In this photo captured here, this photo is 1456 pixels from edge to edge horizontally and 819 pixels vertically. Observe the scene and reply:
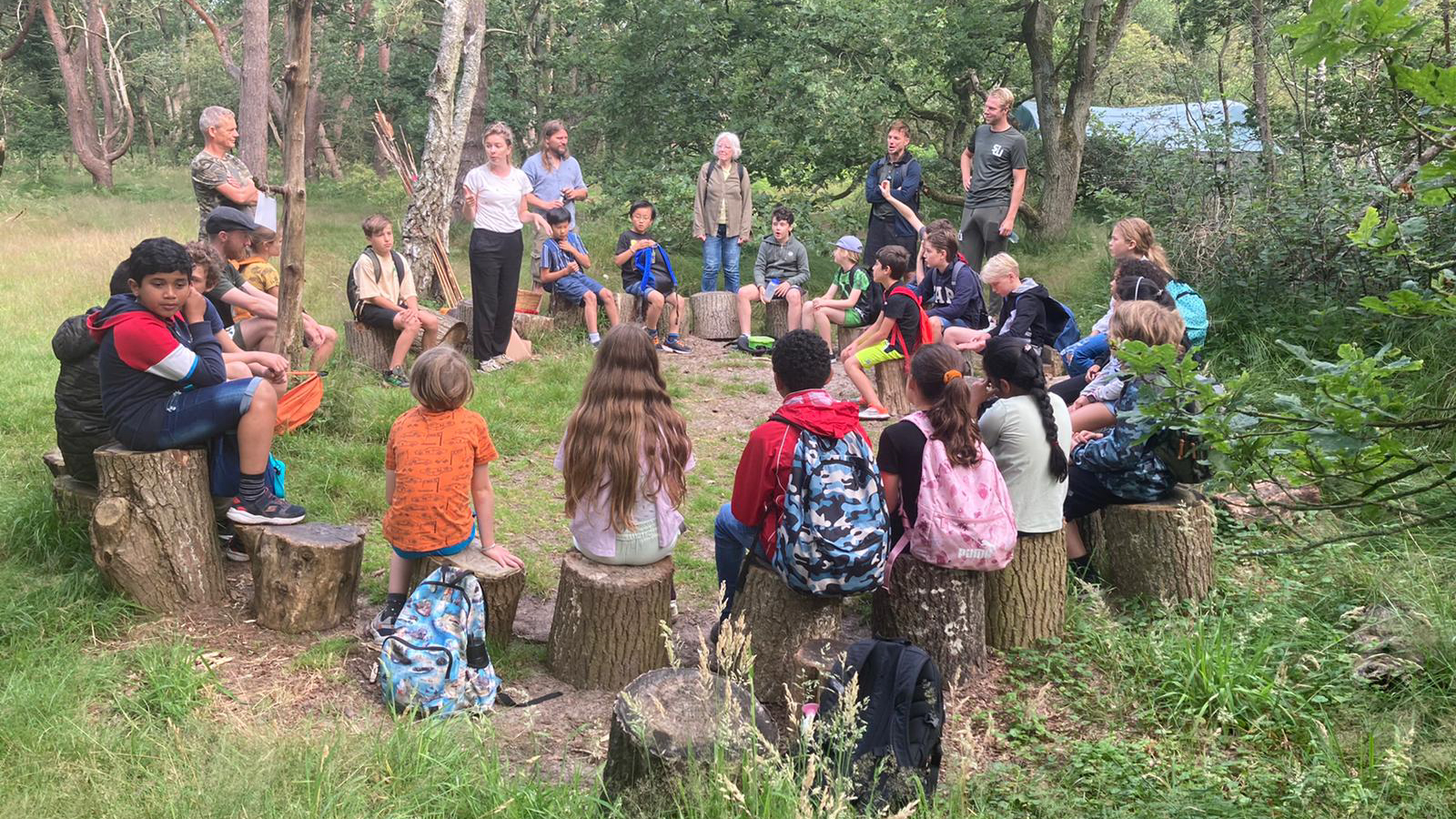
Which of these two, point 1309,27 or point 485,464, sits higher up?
point 1309,27

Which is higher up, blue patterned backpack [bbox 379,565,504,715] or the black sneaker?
the black sneaker

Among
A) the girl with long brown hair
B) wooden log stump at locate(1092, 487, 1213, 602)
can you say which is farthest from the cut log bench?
the girl with long brown hair

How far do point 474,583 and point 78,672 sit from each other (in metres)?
1.44

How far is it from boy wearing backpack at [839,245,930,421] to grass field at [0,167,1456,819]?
239cm

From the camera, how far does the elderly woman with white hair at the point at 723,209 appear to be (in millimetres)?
10516

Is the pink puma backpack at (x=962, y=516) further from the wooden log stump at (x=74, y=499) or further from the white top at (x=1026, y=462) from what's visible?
the wooden log stump at (x=74, y=499)

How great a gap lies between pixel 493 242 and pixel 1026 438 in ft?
17.8

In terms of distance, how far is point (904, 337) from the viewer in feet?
25.8

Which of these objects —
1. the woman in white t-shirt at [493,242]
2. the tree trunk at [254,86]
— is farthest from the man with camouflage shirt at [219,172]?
the tree trunk at [254,86]

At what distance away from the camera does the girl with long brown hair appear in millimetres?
4184

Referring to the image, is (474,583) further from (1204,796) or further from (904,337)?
(904,337)

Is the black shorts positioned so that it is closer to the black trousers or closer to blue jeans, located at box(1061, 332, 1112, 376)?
the black trousers

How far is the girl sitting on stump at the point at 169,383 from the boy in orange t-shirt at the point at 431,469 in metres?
0.69

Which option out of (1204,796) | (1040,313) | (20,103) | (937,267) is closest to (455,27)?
(937,267)
